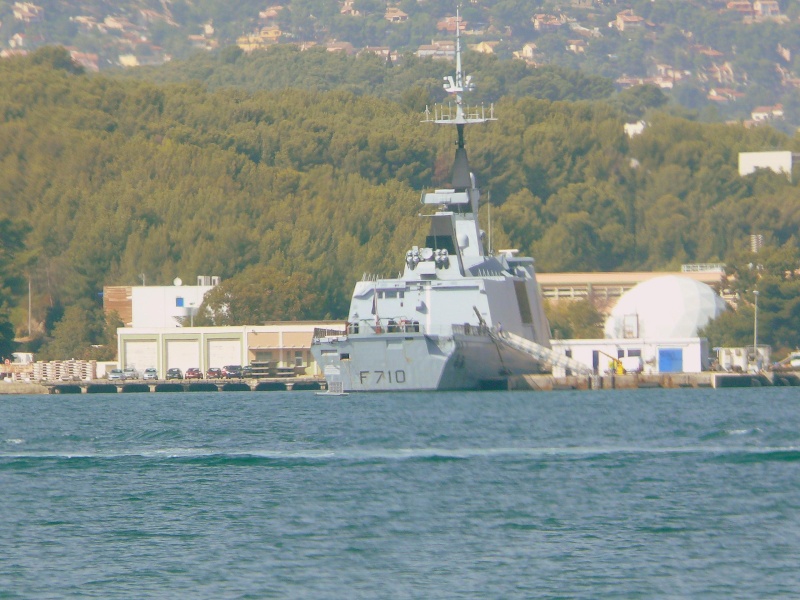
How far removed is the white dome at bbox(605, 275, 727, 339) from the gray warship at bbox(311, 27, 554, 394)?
50.5 ft

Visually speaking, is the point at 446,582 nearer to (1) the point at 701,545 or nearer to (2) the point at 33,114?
(1) the point at 701,545

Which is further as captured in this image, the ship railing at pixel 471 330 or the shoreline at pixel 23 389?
the shoreline at pixel 23 389

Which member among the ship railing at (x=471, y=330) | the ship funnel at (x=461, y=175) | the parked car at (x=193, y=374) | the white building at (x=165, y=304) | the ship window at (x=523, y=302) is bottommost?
the parked car at (x=193, y=374)

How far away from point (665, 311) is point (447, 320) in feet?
86.5

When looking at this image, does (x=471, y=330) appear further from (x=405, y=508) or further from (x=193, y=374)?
(x=405, y=508)

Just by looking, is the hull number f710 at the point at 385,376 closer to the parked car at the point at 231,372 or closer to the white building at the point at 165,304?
the parked car at the point at 231,372

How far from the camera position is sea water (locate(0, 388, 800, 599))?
24.9m

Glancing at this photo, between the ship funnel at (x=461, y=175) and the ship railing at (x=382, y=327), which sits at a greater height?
the ship funnel at (x=461, y=175)

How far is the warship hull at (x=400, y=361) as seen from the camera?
68375mm

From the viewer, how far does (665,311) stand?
96375mm

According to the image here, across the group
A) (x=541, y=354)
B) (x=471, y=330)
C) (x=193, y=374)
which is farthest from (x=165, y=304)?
(x=471, y=330)

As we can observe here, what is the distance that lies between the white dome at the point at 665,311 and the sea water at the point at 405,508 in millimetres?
44087

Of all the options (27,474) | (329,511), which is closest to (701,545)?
(329,511)

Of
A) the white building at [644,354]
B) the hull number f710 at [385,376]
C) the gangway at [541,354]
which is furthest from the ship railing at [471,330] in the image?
the white building at [644,354]
